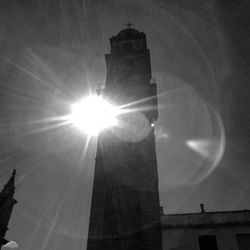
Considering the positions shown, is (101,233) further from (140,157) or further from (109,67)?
A: (109,67)

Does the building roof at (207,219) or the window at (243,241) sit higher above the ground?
the building roof at (207,219)

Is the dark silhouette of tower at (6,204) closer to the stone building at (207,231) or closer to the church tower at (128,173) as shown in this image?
the church tower at (128,173)

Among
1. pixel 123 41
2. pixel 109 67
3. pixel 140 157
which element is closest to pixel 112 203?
pixel 140 157

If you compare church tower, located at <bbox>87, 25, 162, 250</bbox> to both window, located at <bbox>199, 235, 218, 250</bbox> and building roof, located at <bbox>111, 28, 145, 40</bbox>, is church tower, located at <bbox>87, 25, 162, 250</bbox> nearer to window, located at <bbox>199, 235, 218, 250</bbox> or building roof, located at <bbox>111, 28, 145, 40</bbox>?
window, located at <bbox>199, 235, 218, 250</bbox>

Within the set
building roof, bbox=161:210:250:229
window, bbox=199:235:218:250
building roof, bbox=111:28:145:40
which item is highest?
building roof, bbox=111:28:145:40

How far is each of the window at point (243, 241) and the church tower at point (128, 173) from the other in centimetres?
548

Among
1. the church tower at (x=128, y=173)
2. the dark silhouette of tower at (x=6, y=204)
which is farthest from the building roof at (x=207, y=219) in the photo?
the dark silhouette of tower at (x=6, y=204)

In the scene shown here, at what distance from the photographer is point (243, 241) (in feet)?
46.8

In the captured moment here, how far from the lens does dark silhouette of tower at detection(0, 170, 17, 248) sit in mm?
17562

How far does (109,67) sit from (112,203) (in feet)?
48.7

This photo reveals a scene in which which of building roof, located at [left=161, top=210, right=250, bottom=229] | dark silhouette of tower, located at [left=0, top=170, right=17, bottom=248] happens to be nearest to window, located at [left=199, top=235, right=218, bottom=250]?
building roof, located at [left=161, top=210, right=250, bottom=229]

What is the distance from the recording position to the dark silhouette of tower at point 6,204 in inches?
691

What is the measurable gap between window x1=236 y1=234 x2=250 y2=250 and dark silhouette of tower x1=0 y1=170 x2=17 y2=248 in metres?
17.7

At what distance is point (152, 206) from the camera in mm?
14703
